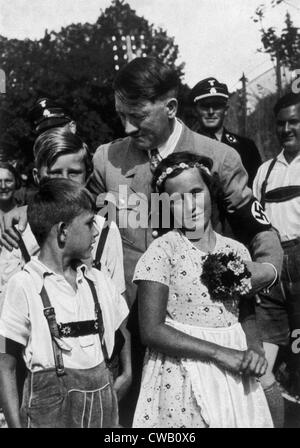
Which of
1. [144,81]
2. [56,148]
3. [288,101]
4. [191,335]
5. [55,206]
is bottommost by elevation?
[191,335]

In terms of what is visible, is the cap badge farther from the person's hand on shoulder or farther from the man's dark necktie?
the man's dark necktie

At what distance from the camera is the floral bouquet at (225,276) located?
323 centimetres

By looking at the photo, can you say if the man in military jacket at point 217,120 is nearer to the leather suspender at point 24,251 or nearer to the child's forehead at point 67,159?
the child's forehead at point 67,159

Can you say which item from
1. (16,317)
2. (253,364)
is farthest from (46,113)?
(253,364)

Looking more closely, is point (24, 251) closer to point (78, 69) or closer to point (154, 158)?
point (154, 158)

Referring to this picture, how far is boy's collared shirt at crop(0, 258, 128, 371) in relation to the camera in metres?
3.06

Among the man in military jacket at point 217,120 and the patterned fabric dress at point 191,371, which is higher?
the man in military jacket at point 217,120

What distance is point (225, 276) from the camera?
3.19 m

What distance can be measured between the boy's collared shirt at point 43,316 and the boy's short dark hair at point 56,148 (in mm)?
747

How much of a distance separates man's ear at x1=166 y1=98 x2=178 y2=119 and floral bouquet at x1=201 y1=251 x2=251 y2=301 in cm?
84

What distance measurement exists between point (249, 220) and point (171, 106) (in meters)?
0.73

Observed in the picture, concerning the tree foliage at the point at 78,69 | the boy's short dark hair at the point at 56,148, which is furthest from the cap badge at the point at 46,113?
the tree foliage at the point at 78,69

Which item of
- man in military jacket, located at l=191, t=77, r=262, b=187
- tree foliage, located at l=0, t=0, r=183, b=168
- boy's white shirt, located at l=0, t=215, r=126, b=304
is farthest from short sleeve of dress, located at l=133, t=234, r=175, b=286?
tree foliage, located at l=0, t=0, r=183, b=168

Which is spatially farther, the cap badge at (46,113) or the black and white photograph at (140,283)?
the cap badge at (46,113)
